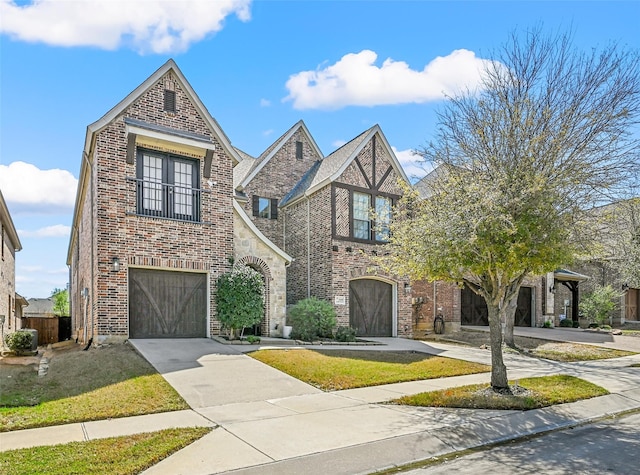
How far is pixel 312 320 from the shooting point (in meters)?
17.0

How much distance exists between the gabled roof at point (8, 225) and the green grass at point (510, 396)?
1684cm

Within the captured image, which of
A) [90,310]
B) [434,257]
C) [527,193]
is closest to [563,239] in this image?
[527,193]

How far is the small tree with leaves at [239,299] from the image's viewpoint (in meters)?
14.9

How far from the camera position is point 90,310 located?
14.8 m

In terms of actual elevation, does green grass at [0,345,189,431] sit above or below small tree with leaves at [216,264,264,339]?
below

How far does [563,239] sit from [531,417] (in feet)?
10.7

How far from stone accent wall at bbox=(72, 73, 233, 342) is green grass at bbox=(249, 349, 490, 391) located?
4.07m

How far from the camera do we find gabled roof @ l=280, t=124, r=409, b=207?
64.2 ft

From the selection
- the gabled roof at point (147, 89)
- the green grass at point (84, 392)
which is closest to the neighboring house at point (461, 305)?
the gabled roof at point (147, 89)

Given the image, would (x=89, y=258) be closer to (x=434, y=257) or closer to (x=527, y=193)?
(x=434, y=257)

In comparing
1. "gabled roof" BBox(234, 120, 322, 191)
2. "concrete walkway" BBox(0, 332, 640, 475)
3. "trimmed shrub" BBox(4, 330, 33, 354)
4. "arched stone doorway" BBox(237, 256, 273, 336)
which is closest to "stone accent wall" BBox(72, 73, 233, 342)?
"arched stone doorway" BBox(237, 256, 273, 336)

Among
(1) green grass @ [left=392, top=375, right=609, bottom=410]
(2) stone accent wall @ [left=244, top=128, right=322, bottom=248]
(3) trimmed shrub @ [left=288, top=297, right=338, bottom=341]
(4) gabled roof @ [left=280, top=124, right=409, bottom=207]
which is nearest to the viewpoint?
(1) green grass @ [left=392, top=375, right=609, bottom=410]

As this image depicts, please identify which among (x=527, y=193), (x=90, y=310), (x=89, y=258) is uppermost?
(x=527, y=193)

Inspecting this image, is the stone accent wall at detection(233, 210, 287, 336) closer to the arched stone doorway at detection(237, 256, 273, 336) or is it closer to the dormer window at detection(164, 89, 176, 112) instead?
the arched stone doorway at detection(237, 256, 273, 336)
